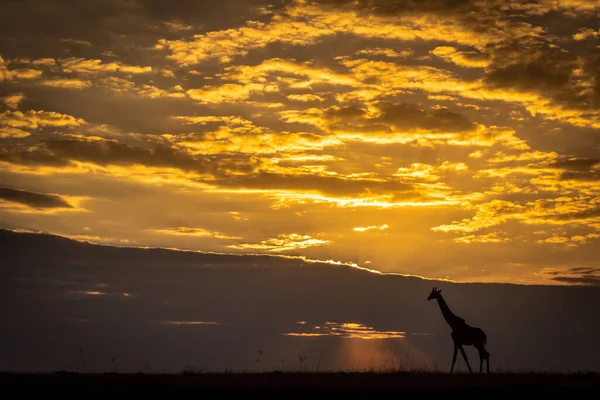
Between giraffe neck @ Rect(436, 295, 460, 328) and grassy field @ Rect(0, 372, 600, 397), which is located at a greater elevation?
giraffe neck @ Rect(436, 295, 460, 328)

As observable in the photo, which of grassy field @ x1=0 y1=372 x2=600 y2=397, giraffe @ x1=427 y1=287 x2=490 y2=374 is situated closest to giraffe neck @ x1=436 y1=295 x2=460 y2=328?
giraffe @ x1=427 y1=287 x2=490 y2=374

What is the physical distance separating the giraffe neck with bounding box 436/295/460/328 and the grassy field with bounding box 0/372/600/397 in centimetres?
552

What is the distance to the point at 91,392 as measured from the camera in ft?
74.0

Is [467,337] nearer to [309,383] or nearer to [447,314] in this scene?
[447,314]

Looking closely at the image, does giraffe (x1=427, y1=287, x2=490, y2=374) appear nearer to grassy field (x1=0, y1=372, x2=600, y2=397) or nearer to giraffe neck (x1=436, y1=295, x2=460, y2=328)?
giraffe neck (x1=436, y1=295, x2=460, y2=328)

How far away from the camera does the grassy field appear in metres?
23.6

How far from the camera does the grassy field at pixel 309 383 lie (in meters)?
23.6

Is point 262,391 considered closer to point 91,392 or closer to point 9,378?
point 91,392

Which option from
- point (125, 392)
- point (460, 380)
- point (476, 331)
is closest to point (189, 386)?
point (125, 392)

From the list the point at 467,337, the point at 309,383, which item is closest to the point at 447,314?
the point at 467,337

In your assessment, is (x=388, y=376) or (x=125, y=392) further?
(x=388, y=376)

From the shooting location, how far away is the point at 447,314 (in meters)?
36.2

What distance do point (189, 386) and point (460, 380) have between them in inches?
410

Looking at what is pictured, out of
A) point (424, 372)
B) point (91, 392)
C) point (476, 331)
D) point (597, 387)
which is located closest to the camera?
point (91, 392)
